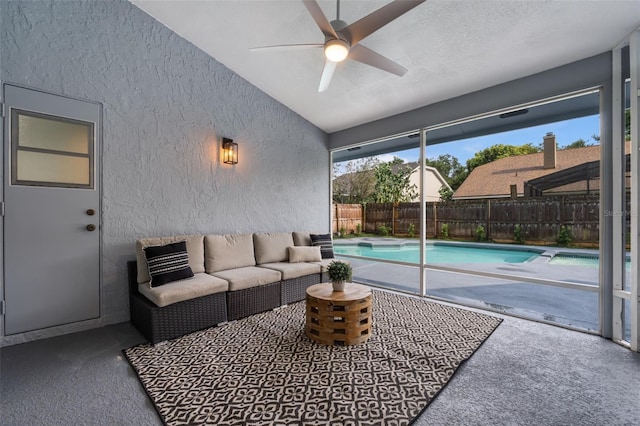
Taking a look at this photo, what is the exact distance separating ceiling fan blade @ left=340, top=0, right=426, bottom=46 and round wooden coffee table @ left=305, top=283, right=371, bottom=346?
2320mm

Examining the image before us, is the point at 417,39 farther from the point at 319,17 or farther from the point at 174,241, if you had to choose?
the point at 174,241

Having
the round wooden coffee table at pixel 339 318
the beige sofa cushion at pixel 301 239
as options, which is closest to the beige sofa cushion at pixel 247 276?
the round wooden coffee table at pixel 339 318

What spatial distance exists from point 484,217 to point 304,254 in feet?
12.3

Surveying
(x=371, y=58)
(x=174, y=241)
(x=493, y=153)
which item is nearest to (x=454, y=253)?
(x=493, y=153)

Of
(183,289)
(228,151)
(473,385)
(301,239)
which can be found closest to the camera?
(473,385)

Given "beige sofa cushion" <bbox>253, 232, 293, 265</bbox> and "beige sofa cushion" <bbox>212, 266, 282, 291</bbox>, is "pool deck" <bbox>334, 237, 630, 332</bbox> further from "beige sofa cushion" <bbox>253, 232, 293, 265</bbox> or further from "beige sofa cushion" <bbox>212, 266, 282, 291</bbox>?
"beige sofa cushion" <bbox>212, 266, 282, 291</bbox>

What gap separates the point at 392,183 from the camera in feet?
22.1

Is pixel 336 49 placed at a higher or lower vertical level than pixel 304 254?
higher

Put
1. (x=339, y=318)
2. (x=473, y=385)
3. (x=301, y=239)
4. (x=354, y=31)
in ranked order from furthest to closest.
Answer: (x=301, y=239)
(x=339, y=318)
(x=354, y=31)
(x=473, y=385)

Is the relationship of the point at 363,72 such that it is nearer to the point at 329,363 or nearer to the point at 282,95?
the point at 282,95

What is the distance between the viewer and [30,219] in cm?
262

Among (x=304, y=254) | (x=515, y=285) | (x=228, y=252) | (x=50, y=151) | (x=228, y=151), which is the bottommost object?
(x=515, y=285)

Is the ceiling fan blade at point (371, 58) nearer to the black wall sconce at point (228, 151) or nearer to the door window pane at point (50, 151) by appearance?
the black wall sconce at point (228, 151)

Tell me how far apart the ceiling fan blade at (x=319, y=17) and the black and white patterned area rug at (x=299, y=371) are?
2712 mm
